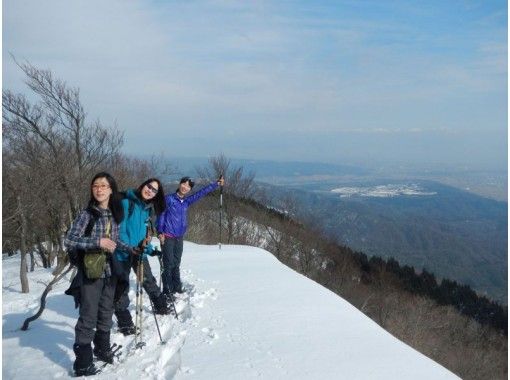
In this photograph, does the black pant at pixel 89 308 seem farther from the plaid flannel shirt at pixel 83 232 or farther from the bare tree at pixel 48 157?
the bare tree at pixel 48 157

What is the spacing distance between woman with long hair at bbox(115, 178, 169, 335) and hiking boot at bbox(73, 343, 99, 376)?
0.69m

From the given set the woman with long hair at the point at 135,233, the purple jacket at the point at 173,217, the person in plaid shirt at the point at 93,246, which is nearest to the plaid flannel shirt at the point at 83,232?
the person in plaid shirt at the point at 93,246

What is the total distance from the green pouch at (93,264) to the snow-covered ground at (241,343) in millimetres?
1064

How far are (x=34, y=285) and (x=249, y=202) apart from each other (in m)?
22.1

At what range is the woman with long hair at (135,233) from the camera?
16.6 ft

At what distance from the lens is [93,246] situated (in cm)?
434

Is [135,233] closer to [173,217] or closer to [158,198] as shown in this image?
[158,198]

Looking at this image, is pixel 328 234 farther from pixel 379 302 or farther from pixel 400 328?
pixel 400 328

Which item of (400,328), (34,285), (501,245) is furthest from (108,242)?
(501,245)

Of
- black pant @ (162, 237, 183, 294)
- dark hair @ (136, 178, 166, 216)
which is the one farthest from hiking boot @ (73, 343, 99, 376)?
black pant @ (162, 237, 183, 294)

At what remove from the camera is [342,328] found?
20.5 feet

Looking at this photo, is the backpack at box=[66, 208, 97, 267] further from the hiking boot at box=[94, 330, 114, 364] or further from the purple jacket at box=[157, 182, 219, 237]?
the purple jacket at box=[157, 182, 219, 237]

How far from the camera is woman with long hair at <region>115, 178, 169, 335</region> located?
5062mm

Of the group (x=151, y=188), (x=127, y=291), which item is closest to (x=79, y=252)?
(x=127, y=291)
